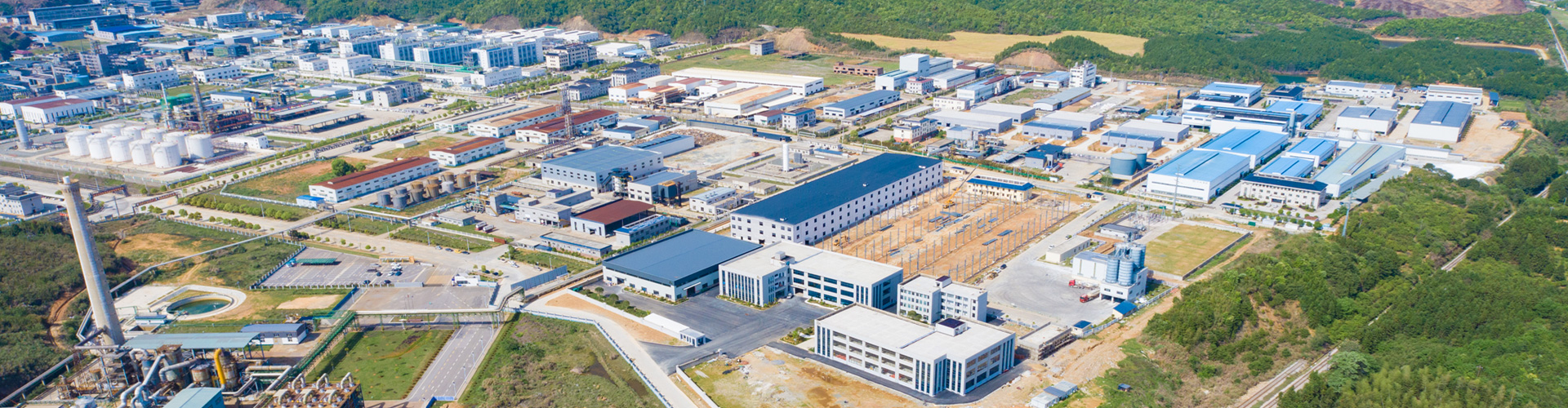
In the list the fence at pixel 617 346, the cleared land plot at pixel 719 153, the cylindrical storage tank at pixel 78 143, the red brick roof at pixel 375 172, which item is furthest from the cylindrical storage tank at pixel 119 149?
the fence at pixel 617 346

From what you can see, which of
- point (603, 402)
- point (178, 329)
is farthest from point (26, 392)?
point (603, 402)

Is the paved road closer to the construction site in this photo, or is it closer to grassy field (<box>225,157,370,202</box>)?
the construction site

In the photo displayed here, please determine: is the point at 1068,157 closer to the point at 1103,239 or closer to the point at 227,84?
the point at 1103,239

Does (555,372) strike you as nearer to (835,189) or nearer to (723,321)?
(723,321)

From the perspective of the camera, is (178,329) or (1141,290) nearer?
(178,329)

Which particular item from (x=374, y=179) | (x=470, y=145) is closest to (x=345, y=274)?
(x=374, y=179)

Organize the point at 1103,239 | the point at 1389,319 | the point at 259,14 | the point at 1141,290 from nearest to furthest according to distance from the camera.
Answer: the point at 1389,319, the point at 1141,290, the point at 1103,239, the point at 259,14

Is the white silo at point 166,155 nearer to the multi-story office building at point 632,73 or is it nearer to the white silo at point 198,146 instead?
the white silo at point 198,146

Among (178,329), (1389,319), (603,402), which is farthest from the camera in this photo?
(178,329)
